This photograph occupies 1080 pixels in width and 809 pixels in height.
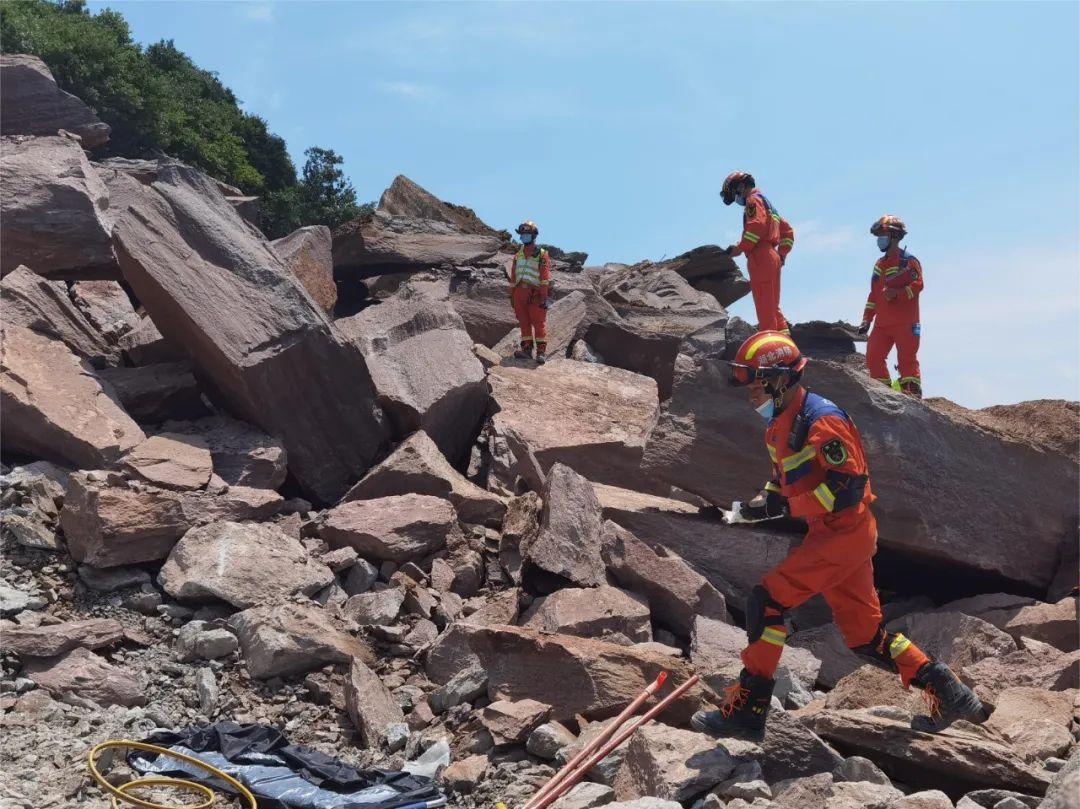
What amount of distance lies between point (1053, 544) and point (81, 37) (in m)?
19.3

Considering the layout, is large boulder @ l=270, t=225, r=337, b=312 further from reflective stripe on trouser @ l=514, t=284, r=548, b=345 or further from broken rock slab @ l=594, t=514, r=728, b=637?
broken rock slab @ l=594, t=514, r=728, b=637

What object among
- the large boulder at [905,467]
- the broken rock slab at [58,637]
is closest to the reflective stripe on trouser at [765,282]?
the large boulder at [905,467]

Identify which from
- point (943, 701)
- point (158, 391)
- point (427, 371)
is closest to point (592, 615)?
point (943, 701)

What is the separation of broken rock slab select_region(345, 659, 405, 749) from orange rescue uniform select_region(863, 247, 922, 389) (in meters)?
6.80

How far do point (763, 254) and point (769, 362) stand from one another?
17.0 ft

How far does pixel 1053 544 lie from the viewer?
8.34 m

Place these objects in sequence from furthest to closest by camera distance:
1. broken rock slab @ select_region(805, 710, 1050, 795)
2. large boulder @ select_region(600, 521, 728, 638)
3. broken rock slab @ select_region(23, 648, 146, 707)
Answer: large boulder @ select_region(600, 521, 728, 638)
broken rock slab @ select_region(23, 648, 146, 707)
broken rock slab @ select_region(805, 710, 1050, 795)

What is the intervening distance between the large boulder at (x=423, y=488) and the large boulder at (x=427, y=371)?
88 centimetres

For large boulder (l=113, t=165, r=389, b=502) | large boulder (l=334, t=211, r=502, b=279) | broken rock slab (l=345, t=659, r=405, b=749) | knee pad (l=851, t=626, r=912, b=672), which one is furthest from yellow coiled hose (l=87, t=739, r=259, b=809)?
large boulder (l=334, t=211, r=502, b=279)

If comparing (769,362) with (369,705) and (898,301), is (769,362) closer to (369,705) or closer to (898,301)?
(369,705)

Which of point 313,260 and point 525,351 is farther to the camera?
point 525,351

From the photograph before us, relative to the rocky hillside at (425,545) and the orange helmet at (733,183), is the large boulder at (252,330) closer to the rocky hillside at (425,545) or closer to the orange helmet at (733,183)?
the rocky hillside at (425,545)

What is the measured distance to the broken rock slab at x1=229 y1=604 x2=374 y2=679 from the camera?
588 cm

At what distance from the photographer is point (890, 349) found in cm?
1090
